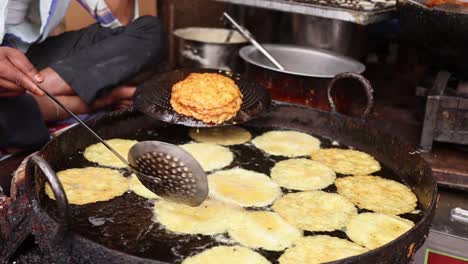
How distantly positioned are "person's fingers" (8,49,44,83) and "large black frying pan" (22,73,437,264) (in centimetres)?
32

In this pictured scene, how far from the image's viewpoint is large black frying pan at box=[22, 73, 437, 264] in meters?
1.83

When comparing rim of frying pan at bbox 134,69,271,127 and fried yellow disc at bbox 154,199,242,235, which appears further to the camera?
rim of frying pan at bbox 134,69,271,127

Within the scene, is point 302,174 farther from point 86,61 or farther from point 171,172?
point 86,61

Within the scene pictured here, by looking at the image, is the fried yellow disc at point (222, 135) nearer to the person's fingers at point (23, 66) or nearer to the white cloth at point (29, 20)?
the person's fingers at point (23, 66)

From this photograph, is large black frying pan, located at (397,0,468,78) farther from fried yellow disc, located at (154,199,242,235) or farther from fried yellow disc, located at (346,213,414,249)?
fried yellow disc, located at (154,199,242,235)

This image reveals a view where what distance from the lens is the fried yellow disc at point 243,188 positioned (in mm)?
2438

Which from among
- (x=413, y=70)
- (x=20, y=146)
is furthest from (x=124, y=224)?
(x=413, y=70)

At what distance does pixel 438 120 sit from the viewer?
315 cm

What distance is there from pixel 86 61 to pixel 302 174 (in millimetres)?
1855

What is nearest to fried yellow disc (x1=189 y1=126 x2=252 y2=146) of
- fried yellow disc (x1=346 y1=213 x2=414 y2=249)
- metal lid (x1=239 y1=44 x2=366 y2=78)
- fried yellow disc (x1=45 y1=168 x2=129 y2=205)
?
fried yellow disc (x1=45 y1=168 x2=129 y2=205)

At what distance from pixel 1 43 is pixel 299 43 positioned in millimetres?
2277

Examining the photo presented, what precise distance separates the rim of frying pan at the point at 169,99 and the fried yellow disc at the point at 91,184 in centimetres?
38

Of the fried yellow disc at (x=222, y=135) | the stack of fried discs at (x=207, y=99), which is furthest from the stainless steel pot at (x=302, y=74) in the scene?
the stack of fried discs at (x=207, y=99)

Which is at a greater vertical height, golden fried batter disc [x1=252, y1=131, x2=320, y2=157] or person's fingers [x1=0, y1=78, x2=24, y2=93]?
person's fingers [x1=0, y1=78, x2=24, y2=93]
